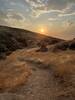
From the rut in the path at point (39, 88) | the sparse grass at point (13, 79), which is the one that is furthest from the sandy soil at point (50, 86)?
the sparse grass at point (13, 79)

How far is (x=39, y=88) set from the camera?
15.7 meters

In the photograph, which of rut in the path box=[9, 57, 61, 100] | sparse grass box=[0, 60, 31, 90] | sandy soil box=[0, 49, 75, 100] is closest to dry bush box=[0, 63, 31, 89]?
sparse grass box=[0, 60, 31, 90]

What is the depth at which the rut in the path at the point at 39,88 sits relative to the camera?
Result: 1378cm

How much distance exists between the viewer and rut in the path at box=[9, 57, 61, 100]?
1378cm

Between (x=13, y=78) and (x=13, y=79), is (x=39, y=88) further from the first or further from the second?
(x=13, y=78)

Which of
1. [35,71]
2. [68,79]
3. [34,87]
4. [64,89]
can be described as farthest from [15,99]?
[35,71]

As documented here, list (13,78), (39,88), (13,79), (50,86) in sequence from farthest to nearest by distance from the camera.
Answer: (13,78) → (13,79) → (50,86) → (39,88)

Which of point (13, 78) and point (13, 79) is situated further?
point (13, 78)

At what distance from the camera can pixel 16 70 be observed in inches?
901

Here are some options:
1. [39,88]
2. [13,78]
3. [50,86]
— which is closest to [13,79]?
[13,78]

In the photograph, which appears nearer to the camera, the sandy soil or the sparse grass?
the sandy soil

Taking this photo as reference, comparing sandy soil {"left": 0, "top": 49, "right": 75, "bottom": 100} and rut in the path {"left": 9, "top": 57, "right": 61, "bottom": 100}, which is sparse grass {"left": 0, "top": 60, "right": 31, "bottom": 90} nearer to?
sandy soil {"left": 0, "top": 49, "right": 75, "bottom": 100}

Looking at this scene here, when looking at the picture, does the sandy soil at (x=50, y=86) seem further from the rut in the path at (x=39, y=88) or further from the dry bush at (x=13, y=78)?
the dry bush at (x=13, y=78)

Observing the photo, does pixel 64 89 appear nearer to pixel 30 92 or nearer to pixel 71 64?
pixel 30 92
